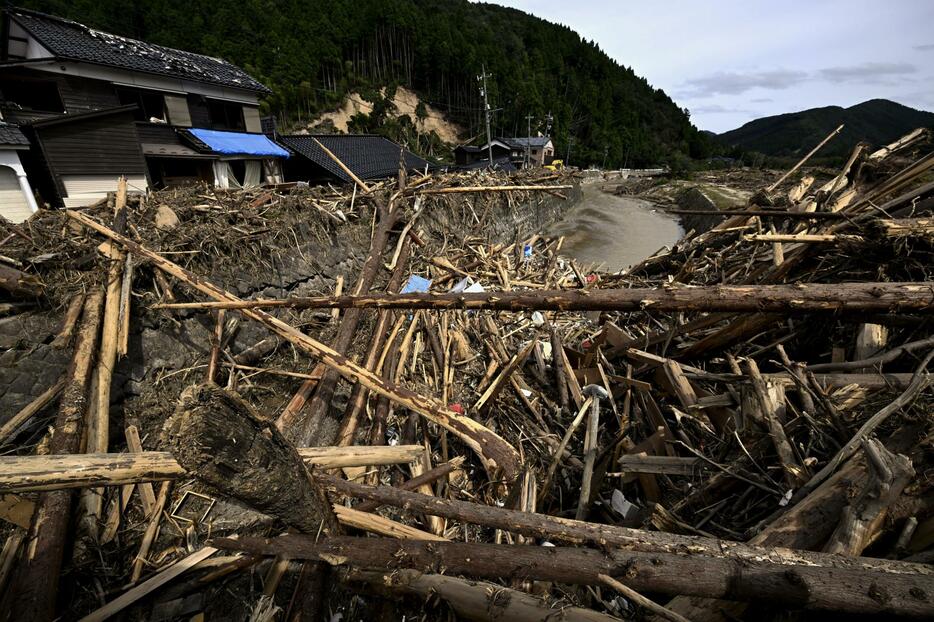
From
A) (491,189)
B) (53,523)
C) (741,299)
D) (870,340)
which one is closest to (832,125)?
(491,189)

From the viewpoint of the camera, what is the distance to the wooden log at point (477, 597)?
174 centimetres

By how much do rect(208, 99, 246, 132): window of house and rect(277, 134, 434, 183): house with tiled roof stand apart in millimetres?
2196

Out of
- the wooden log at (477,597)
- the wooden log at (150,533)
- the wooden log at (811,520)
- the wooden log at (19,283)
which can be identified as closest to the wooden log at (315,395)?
the wooden log at (150,533)

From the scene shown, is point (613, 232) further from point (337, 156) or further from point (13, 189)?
point (13, 189)

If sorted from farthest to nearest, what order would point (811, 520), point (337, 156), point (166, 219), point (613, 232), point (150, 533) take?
point (613, 232) < point (337, 156) < point (166, 219) < point (150, 533) < point (811, 520)

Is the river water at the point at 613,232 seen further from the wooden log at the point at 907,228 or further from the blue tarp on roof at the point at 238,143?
the blue tarp on roof at the point at 238,143

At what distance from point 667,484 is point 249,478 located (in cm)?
322

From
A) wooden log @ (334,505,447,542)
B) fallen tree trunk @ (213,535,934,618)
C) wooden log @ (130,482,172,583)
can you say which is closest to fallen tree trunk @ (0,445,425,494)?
fallen tree trunk @ (213,535,934,618)

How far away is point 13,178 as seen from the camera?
1134cm

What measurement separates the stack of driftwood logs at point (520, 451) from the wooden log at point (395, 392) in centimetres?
3

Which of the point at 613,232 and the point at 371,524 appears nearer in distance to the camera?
the point at 371,524

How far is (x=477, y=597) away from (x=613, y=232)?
67.5 ft

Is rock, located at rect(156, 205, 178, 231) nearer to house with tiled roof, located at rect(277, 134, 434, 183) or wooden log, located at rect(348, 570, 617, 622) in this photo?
wooden log, located at rect(348, 570, 617, 622)

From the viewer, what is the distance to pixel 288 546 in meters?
2.08
